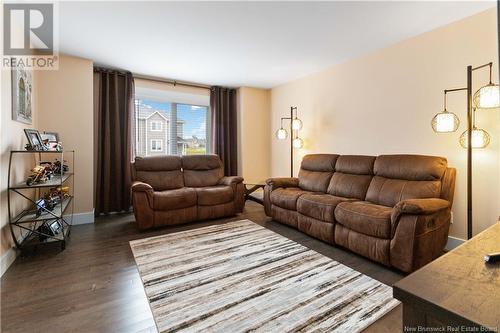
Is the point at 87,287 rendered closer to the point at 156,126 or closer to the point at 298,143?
the point at 156,126

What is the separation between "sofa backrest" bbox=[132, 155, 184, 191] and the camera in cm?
372

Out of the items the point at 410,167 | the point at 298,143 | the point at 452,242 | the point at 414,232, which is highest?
the point at 298,143

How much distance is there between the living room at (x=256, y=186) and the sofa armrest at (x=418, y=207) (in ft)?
0.05

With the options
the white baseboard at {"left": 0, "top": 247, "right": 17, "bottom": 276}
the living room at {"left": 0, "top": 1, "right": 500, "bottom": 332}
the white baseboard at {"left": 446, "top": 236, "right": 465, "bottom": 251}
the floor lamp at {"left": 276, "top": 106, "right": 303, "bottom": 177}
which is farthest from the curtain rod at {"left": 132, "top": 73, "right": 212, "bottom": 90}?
the white baseboard at {"left": 446, "top": 236, "right": 465, "bottom": 251}

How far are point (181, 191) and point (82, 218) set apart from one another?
Answer: 4.89 ft

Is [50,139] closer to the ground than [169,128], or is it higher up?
closer to the ground

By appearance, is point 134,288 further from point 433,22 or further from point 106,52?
point 433,22

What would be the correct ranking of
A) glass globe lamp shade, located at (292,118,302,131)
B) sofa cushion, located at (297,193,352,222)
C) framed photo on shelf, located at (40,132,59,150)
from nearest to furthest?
sofa cushion, located at (297,193,352,222), framed photo on shelf, located at (40,132,59,150), glass globe lamp shade, located at (292,118,302,131)

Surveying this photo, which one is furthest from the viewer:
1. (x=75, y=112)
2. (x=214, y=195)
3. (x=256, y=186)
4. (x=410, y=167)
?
(x=256, y=186)

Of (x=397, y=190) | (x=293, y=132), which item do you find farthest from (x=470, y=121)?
(x=293, y=132)

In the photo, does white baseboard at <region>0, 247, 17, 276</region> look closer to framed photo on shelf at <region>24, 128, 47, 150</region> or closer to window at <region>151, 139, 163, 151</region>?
framed photo on shelf at <region>24, 128, 47, 150</region>

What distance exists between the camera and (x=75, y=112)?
3.39 meters

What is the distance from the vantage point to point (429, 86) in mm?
2680

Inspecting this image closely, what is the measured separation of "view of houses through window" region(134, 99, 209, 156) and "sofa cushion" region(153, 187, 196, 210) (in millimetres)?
1506
